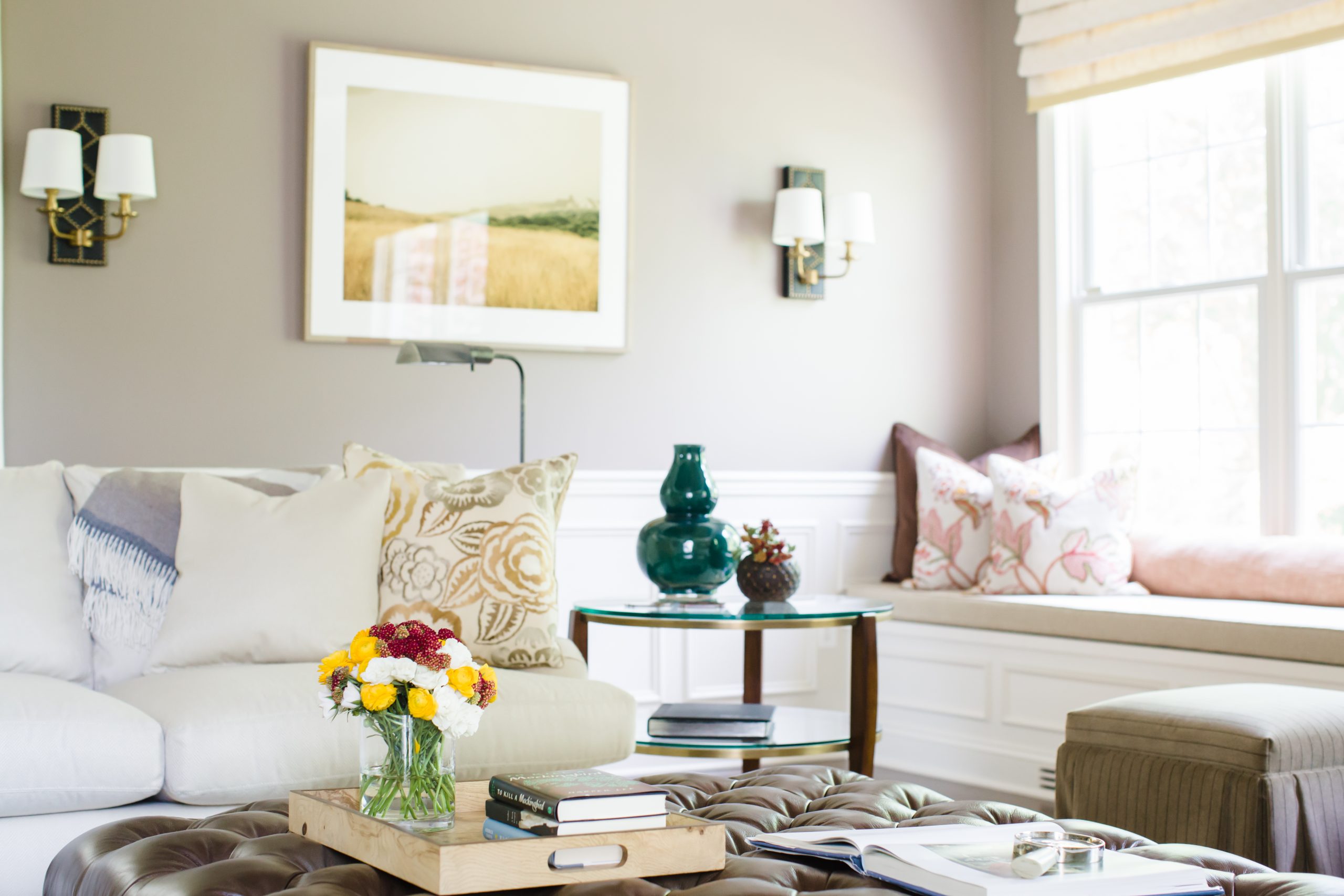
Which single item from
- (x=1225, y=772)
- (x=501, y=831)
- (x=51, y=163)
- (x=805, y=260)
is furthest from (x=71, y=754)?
(x=805, y=260)

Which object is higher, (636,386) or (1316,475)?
(636,386)

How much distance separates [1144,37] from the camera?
4129 millimetres

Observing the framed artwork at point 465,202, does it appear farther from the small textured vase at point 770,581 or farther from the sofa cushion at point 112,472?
the small textured vase at point 770,581

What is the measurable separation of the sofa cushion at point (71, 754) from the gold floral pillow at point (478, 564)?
631mm

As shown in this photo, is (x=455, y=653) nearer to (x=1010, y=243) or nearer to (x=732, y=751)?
(x=732, y=751)

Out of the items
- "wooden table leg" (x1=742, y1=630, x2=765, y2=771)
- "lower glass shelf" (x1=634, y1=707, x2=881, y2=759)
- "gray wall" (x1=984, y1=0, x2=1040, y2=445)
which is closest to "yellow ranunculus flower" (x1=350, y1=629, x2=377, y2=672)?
"lower glass shelf" (x1=634, y1=707, x2=881, y2=759)

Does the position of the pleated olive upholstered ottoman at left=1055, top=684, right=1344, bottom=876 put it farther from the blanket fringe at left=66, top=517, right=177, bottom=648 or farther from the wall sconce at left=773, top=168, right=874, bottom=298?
the wall sconce at left=773, top=168, right=874, bottom=298

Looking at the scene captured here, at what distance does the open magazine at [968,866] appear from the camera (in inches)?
50.0

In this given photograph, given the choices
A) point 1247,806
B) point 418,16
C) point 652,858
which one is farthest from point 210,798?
point 418,16

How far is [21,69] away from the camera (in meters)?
3.46

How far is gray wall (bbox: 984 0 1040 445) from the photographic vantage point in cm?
470

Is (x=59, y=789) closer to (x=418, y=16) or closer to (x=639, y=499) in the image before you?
(x=639, y=499)

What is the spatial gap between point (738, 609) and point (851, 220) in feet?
5.78

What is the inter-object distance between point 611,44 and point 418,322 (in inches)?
46.0
